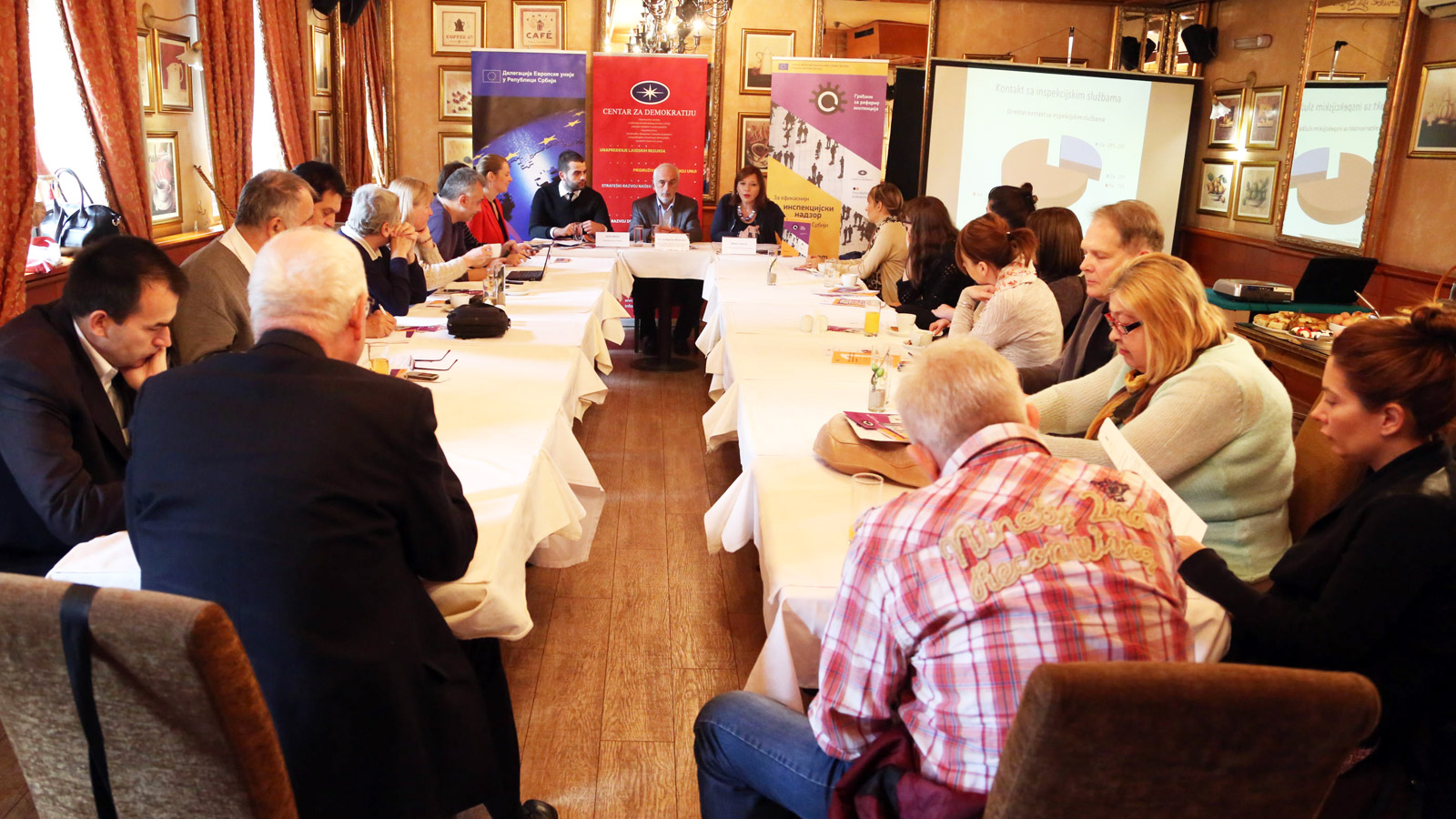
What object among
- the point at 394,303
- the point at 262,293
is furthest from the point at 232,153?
the point at 262,293

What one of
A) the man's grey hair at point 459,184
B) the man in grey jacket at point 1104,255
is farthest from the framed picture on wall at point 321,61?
the man in grey jacket at point 1104,255

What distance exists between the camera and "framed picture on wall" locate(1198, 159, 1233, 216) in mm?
8258

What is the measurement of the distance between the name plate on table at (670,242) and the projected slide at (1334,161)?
4466mm

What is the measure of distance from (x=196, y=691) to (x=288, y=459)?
14.2 inches

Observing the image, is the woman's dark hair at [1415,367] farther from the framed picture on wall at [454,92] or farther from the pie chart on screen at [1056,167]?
the framed picture on wall at [454,92]

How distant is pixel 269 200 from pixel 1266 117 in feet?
24.7

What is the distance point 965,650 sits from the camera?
123 cm

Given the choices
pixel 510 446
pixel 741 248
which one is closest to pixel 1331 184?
pixel 741 248

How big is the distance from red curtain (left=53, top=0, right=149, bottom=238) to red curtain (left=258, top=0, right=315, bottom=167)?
1.62 meters

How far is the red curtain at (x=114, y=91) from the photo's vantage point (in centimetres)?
429

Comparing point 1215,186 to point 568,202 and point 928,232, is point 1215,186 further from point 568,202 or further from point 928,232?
point 568,202

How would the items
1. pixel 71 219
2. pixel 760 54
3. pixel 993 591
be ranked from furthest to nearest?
pixel 760 54 → pixel 71 219 → pixel 993 591

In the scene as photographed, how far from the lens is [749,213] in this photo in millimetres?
7328

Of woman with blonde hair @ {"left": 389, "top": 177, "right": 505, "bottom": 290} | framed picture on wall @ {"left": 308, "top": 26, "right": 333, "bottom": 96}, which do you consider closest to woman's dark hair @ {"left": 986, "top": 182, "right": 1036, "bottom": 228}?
woman with blonde hair @ {"left": 389, "top": 177, "right": 505, "bottom": 290}
